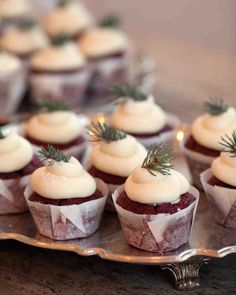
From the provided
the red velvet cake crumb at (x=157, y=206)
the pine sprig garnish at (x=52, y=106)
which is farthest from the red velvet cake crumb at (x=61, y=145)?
the red velvet cake crumb at (x=157, y=206)

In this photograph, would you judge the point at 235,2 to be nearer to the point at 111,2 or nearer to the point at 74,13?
the point at 111,2

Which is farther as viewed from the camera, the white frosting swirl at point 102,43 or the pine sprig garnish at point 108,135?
the white frosting swirl at point 102,43

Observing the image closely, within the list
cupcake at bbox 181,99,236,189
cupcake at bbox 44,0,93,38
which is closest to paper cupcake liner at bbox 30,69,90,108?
cupcake at bbox 44,0,93,38

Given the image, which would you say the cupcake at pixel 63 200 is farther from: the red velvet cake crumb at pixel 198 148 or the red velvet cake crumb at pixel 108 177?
the red velvet cake crumb at pixel 198 148

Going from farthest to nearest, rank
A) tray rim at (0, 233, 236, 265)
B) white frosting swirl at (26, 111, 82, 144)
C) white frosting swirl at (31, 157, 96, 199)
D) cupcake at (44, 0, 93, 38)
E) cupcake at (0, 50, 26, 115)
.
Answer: cupcake at (44, 0, 93, 38), cupcake at (0, 50, 26, 115), white frosting swirl at (26, 111, 82, 144), white frosting swirl at (31, 157, 96, 199), tray rim at (0, 233, 236, 265)

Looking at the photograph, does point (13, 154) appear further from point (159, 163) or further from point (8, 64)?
point (8, 64)

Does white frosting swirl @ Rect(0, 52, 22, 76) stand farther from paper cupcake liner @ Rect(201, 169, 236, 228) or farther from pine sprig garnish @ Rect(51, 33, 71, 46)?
paper cupcake liner @ Rect(201, 169, 236, 228)

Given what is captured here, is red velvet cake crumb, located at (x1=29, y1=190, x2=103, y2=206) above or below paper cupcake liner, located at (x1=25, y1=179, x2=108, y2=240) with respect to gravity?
above
